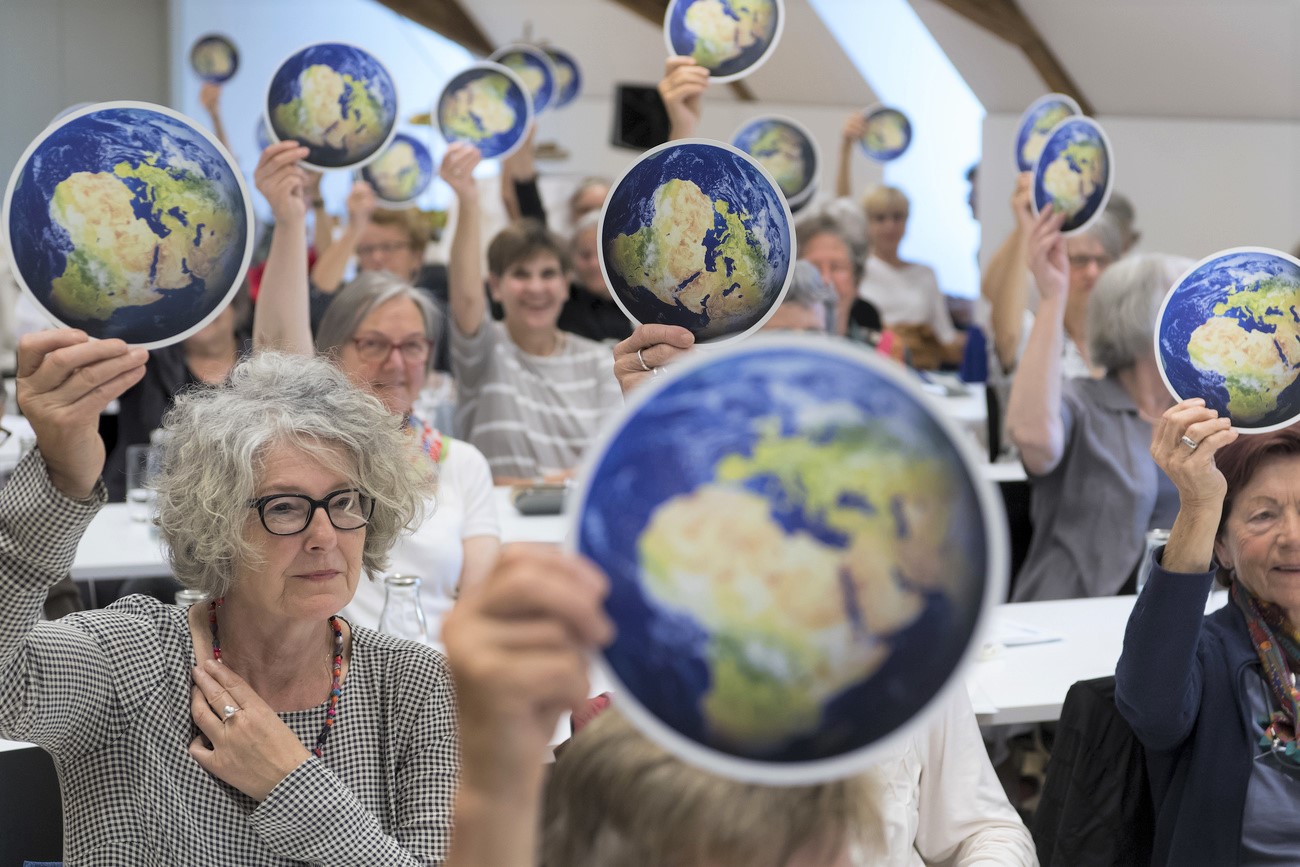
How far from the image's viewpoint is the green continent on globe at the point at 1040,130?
14.6ft

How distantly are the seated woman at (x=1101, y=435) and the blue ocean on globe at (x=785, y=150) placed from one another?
6.91 ft

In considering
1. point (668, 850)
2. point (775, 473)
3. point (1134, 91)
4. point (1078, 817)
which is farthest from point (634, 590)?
point (1134, 91)

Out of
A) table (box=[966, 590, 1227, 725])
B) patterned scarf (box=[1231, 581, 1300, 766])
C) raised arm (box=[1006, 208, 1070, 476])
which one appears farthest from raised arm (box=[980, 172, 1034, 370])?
patterned scarf (box=[1231, 581, 1300, 766])

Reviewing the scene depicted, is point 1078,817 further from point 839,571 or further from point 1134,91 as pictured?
point 1134,91

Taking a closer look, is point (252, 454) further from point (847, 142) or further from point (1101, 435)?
point (847, 142)

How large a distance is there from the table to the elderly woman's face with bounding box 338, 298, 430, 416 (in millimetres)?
1399

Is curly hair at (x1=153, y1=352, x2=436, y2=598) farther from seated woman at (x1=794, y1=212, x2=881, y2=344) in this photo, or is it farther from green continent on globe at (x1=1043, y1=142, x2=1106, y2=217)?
seated woman at (x1=794, y1=212, x2=881, y2=344)

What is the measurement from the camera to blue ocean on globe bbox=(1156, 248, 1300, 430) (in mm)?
1812

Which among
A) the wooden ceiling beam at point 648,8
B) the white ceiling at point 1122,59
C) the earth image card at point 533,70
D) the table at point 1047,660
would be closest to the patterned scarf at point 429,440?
the table at point 1047,660

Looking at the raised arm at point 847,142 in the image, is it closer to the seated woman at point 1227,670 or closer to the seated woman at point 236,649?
the seated woman at point 1227,670

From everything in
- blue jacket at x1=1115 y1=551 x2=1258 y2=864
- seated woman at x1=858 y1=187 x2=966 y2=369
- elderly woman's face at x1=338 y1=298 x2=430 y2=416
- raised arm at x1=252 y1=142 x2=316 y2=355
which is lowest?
seated woman at x1=858 y1=187 x2=966 y2=369

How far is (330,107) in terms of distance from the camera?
10.1 ft

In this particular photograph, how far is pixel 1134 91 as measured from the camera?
8.35m

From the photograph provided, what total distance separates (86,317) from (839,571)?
1052mm
